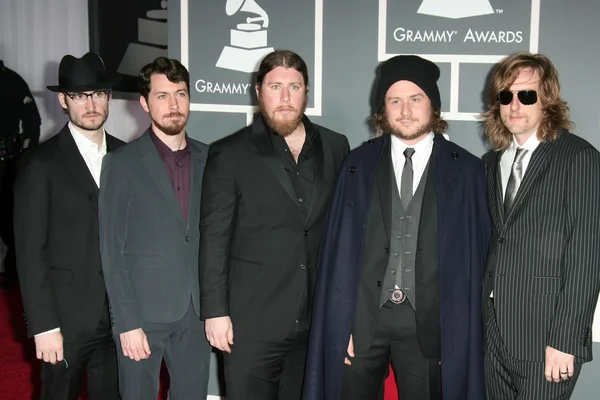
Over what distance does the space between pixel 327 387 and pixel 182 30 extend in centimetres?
245

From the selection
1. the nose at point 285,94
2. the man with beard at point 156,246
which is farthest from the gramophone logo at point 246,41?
the nose at point 285,94

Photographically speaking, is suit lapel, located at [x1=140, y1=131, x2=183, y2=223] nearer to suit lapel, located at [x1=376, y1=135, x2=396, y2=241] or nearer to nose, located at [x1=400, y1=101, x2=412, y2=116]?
suit lapel, located at [x1=376, y1=135, x2=396, y2=241]

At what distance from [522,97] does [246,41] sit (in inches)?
72.8

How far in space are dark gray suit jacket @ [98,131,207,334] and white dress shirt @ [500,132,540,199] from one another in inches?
61.7

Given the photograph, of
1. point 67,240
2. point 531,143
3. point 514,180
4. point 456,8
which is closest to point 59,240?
point 67,240

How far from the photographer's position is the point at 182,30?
13.7 ft

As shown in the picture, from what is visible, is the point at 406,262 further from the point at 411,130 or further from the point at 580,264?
the point at 580,264

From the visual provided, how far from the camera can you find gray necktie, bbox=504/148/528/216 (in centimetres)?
297

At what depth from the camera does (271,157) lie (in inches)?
126

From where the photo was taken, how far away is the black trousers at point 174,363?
3.22m

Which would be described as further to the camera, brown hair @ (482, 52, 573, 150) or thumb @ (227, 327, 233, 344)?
thumb @ (227, 327, 233, 344)

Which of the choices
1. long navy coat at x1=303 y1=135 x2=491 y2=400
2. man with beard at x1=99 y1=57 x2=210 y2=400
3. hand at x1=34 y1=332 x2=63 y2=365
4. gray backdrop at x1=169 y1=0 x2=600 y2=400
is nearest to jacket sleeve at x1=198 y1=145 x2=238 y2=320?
man with beard at x1=99 y1=57 x2=210 y2=400

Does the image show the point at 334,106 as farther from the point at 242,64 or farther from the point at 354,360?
the point at 354,360

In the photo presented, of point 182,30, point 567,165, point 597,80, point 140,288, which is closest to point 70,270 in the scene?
point 140,288
